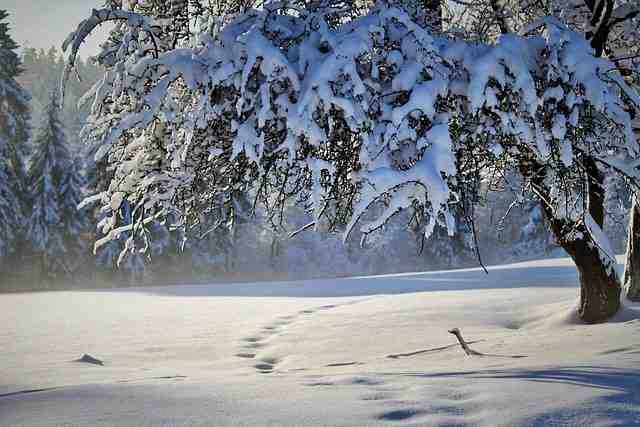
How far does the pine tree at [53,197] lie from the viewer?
106 feet

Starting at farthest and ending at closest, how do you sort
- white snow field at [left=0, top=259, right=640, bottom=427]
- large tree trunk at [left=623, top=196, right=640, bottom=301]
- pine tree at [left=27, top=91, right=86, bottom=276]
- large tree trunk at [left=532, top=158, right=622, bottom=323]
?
pine tree at [left=27, top=91, right=86, bottom=276] < large tree trunk at [left=623, top=196, right=640, bottom=301] < large tree trunk at [left=532, top=158, right=622, bottom=323] < white snow field at [left=0, top=259, right=640, bottom=427]

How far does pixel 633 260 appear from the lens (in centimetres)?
898

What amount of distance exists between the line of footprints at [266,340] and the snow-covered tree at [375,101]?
2432 millimetres

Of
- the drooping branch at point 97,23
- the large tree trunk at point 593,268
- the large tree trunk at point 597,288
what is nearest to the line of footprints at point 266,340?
the drooping branch at point 97,23

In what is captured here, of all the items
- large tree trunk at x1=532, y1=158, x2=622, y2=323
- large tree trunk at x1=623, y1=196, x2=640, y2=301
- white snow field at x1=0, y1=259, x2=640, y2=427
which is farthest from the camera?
large tree trunk at x1=623, y1=196, x2=640, y2=301

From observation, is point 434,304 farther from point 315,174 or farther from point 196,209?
point 315,174

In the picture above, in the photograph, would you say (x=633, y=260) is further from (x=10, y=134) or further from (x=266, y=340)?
(x=10, y=134)

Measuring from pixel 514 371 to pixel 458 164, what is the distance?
1738 mm

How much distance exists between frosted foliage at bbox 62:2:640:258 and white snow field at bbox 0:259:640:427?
3.77 ft

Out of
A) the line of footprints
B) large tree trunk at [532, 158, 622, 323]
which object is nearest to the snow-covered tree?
large tree trunk at [532, 158, 622, 323]

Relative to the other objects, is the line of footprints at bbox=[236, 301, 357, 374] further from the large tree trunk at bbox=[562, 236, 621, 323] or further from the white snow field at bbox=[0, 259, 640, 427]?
the large tree trunk at bbox=[562, 236, 621, 323]

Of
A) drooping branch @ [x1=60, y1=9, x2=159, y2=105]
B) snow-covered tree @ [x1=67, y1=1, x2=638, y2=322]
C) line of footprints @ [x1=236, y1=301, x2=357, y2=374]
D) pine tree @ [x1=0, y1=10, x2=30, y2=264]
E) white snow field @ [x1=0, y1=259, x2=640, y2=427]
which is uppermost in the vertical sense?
pine tree @ [x1=0, y1=10, x2=30, y2=264]

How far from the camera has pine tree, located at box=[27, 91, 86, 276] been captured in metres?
32.3

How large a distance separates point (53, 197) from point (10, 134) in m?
4.40
